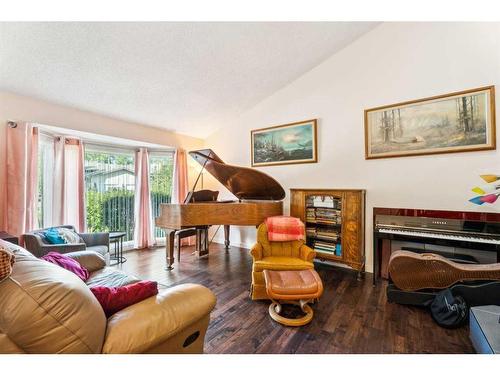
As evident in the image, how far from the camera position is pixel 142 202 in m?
4.19

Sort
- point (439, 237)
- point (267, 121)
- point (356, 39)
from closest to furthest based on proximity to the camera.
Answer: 1. point (439, 237)
2. point (356, 39)
3. point (267, 121)

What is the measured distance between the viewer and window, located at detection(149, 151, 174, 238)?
4.45 metres

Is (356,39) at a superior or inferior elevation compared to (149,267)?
superior

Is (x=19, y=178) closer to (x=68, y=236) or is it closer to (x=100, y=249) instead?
(x=68, y=236)

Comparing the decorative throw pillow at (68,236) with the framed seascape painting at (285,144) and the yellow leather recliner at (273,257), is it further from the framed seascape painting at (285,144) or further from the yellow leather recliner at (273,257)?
the framed seascape painting at (285,144)

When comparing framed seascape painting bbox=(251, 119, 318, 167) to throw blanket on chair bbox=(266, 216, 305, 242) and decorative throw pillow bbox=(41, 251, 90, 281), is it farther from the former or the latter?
decorative throw pillow bbox=(41, 251, 90, 281)
